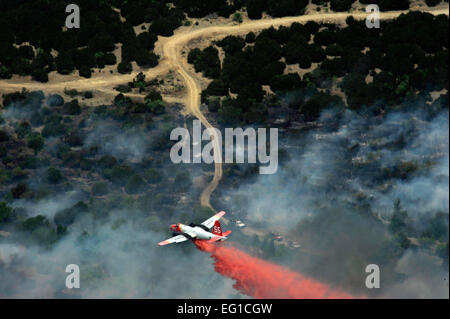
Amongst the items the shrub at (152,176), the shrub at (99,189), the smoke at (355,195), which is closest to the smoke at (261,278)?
the smoke at (355,195)

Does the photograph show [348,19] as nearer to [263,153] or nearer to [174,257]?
[263,153]

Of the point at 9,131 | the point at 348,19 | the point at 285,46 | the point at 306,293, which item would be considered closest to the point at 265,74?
the point at 285,46

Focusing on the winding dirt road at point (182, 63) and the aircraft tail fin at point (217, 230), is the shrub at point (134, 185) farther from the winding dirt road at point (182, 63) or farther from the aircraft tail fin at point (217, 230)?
the aircraft tail fin at point (217, 230)

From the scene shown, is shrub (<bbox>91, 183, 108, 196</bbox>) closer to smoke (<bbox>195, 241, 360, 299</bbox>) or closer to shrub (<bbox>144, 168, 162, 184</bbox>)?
shrub (<bbox>144, 168, 162, 184</bbox>)

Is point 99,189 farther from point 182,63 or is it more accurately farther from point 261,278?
point 182,63

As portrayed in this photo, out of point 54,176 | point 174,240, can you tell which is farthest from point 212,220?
point 54,176

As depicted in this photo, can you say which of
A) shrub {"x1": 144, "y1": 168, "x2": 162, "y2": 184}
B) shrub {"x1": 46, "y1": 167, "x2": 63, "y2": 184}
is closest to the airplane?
shrub {"x1": 144, "y1": 168, "x2": 162, "y2": 184}
